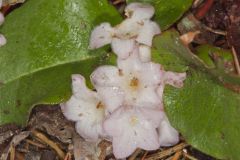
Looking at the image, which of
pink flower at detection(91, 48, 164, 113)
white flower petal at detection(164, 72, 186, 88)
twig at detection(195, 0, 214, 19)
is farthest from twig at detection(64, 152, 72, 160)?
twig at detection(195, 0, 214, 19)

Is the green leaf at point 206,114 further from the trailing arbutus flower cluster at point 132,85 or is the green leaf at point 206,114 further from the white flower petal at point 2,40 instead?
the white flower petal at point 2,40

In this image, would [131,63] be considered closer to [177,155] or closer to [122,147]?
[122,147]

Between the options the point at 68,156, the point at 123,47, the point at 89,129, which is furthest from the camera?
the point at 68,156

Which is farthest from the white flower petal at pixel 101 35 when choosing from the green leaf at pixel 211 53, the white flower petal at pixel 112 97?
the green leaf at pixel 211 53

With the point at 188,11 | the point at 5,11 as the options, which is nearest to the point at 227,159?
the point at 188,11

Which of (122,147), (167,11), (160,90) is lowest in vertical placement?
(122,147)

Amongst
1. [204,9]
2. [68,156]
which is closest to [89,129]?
[68,156]

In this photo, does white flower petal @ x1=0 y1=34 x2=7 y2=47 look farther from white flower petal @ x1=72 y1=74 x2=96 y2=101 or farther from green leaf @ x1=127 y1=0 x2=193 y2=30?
green leaf @ x1=127 y1=0 x2=193 y2=30
